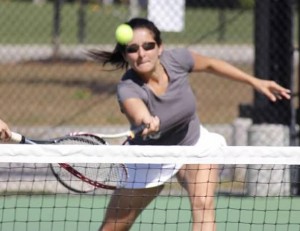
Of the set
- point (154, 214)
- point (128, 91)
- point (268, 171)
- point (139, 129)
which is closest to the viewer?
point (139, 129)

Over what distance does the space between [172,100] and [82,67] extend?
7188 mm

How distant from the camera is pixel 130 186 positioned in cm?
585

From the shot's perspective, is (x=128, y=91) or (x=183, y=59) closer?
(x=128, y=91)

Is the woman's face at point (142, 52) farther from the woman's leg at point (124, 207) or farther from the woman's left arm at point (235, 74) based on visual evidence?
the woman's leg at point (124, 207)

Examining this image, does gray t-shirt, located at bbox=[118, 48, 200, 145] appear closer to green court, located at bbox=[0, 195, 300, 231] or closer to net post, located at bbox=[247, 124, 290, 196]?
green court, located at bbox=[0, 195, 300, 231]

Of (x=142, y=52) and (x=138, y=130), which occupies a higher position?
(x=142, y=52)

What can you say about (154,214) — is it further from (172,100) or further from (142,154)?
(142,154)

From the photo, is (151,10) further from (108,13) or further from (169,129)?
(108,13)

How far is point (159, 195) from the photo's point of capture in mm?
7387

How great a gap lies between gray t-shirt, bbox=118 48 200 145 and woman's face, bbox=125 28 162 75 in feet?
0.24

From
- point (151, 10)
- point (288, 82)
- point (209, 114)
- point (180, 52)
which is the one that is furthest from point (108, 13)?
point (180, 52)

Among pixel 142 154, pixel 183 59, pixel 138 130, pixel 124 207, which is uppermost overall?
pixel 183 59

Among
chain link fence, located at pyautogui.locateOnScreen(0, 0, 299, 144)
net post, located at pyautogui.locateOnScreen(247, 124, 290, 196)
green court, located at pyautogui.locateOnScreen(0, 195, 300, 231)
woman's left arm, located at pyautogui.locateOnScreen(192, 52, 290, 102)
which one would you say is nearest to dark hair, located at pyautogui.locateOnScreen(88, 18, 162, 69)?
woman's left arm, located at pyautogui.locateOnScreen(192, 52, 290, 102)

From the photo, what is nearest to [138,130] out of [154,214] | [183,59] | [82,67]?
[183,59]
